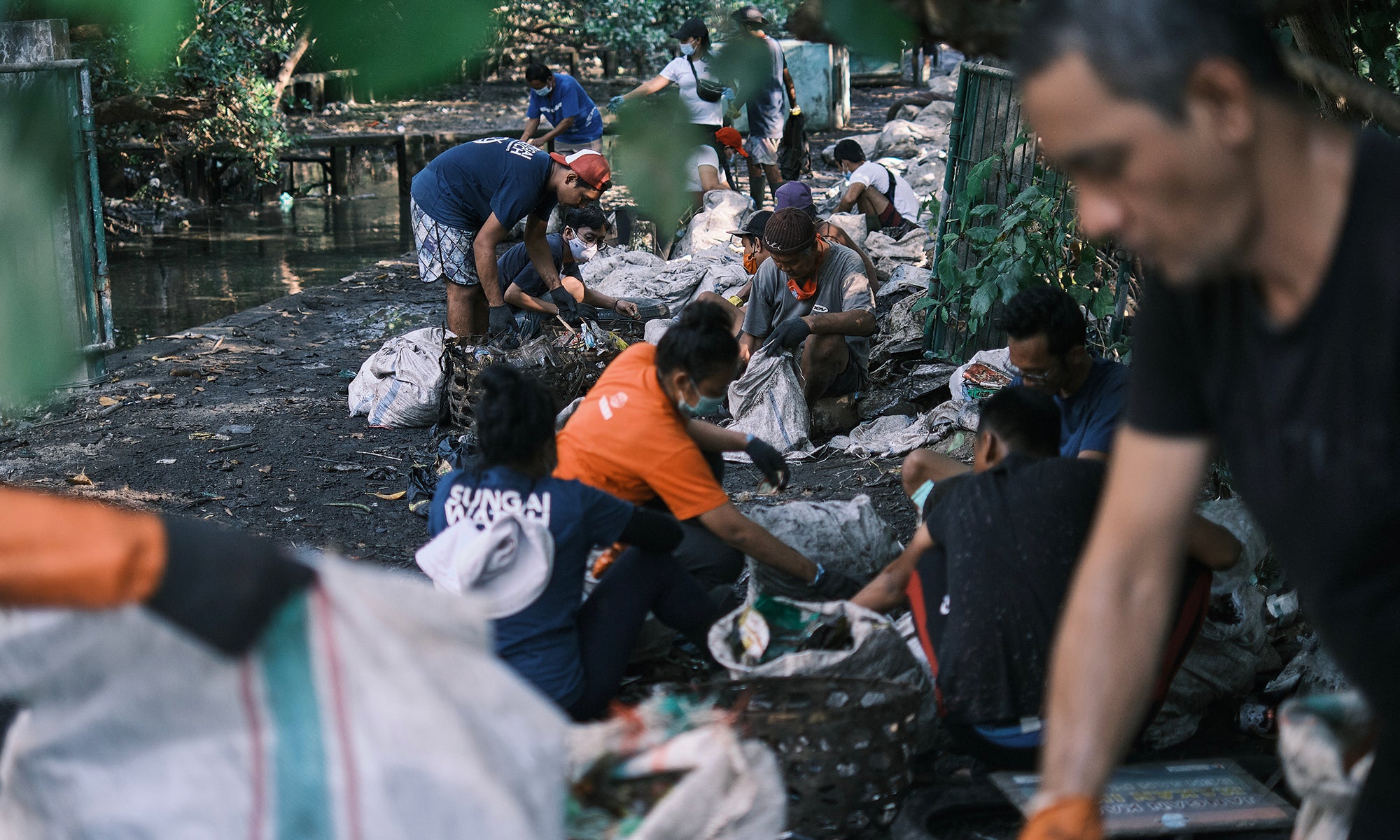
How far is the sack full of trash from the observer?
5.65ft

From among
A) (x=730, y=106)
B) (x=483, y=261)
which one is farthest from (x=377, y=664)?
(x=483, y=261)

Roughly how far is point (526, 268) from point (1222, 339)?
5033 mm

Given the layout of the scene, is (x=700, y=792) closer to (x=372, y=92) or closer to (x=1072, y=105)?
(x=1072, y=105)

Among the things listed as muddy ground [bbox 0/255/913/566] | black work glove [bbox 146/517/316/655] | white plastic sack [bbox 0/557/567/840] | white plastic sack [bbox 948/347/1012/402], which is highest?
black work glove [bbox 146/517/316/655]

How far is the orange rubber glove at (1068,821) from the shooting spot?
51.4 inches

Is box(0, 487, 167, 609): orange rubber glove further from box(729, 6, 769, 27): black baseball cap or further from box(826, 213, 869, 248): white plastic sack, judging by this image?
box(826, 213, 869, 248): white plastic sack

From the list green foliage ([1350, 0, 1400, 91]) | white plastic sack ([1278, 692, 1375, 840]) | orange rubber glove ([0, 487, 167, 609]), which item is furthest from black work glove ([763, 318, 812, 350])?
orange rubber glove ([0, 487, 167, 609])

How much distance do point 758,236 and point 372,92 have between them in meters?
5.35

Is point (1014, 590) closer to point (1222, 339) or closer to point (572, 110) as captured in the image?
point (1222, 339)

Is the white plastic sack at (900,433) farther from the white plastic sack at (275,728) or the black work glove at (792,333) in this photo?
the white plastic sack at (275,728)

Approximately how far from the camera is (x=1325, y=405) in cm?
121

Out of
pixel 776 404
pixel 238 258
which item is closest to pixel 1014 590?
pixel 776 404

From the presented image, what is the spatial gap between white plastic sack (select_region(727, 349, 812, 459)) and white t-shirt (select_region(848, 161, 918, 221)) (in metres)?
3.40

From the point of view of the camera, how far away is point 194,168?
45.5 ft
